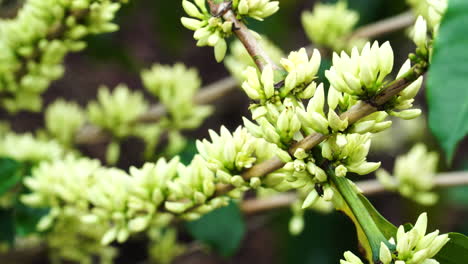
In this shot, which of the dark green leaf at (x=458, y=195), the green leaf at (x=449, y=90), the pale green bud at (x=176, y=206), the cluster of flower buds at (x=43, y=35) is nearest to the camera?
the green leaf at (x=449, y=90)

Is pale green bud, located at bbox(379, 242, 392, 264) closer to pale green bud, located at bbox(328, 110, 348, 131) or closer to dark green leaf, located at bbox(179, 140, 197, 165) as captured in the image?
pale green bud, located at bbox(328, 110, 348, 131)

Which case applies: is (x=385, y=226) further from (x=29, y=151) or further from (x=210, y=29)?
(x=29, y=151)

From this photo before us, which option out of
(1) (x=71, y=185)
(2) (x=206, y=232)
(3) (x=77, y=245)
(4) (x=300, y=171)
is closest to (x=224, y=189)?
(4) (x=300, y=171)

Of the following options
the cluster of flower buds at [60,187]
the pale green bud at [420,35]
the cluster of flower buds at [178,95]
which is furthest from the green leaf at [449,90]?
the cluster of flower buds at [178,95]

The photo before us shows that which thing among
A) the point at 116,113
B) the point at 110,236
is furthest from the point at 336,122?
the point at 116,113

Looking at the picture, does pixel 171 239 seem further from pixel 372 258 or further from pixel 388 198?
pixel 388 198

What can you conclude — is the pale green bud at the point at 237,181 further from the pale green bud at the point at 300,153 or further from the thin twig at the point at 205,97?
the thin twig at the point at 205,97

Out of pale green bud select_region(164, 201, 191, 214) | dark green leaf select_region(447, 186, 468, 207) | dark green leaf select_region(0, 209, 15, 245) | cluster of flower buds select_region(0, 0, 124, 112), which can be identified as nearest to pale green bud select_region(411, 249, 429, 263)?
pale green bud select_region(164, 201, 191, 214)
